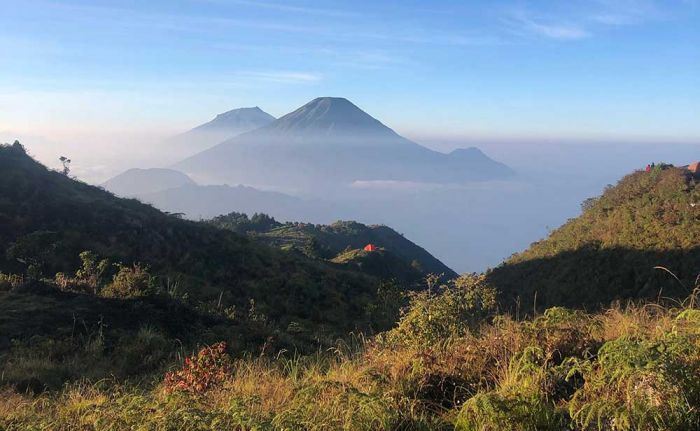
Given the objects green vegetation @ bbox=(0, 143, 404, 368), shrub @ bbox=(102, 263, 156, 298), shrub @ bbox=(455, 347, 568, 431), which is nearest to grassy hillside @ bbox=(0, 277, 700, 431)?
shrub @ bbox=(455, 347, 568, 431)

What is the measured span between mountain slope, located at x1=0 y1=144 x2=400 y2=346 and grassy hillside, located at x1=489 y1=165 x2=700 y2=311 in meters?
15.4

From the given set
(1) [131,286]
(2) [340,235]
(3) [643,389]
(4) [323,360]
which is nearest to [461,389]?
(3) [643,389]

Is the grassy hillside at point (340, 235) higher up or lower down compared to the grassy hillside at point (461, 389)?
lower down

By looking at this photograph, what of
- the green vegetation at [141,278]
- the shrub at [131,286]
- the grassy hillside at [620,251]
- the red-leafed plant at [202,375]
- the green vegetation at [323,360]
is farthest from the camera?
the grassy hillside at [620,251]

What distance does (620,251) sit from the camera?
40688mm

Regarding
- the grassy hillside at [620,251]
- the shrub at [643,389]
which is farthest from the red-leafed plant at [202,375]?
the grassy hillside at [620,251]

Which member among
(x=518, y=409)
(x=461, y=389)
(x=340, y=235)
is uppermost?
(x=518, y=409)

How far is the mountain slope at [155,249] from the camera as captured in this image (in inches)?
819

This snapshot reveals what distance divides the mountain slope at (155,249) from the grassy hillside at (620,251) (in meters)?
15.4

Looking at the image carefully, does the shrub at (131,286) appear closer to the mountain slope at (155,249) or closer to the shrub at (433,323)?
the mountain slope at (155,249)

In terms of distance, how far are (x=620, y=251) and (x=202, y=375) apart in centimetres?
4517

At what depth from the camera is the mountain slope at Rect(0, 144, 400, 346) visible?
20797mm

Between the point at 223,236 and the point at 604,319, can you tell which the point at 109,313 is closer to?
the point at 604,319

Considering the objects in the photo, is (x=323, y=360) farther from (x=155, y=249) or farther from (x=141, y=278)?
(x=155, y=249)
